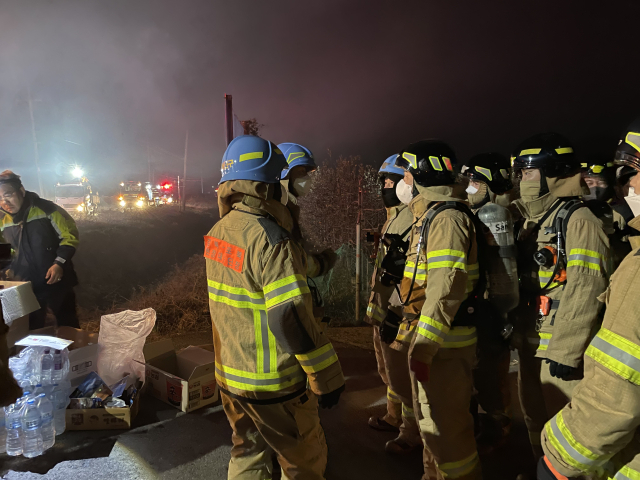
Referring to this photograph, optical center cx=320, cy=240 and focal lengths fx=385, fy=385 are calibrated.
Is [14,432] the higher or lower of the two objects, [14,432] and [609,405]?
the lower

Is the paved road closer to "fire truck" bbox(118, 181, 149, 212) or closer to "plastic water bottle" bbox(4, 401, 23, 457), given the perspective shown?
"plastic water bottle" bbox(4, 401, 23, 457)

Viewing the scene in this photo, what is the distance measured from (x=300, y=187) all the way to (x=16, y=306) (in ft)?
10.5

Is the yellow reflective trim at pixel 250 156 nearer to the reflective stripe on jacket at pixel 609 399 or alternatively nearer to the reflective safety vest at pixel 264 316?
the reflective safety vest at pixel 264 316

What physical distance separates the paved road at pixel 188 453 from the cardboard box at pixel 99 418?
2.9 inches

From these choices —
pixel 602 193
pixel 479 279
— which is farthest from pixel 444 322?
pixel 602 193


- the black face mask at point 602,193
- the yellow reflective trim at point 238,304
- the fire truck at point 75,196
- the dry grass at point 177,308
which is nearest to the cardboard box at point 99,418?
the yellow reflective trim at point 238,304

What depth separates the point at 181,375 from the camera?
452 cm

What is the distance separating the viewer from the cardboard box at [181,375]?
4.02 meters

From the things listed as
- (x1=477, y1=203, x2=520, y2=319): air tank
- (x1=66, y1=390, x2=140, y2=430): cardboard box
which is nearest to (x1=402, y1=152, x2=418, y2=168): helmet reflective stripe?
(x1=477, y1=203, x2=520, y2=319): air tank

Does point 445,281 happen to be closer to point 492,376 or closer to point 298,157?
point 492,376

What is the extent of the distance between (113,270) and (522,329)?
11467 millimetres

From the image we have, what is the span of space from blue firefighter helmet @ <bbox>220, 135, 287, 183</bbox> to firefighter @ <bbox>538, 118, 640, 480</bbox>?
5.61 ft

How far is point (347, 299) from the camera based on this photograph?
25.8 feet

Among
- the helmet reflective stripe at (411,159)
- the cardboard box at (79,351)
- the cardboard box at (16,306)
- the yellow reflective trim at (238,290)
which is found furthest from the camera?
the cardboard box at (79,351)
